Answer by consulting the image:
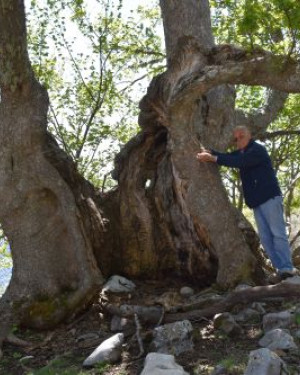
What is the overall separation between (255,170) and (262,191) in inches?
11.1

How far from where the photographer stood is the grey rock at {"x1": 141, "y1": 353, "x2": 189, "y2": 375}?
3809 mm

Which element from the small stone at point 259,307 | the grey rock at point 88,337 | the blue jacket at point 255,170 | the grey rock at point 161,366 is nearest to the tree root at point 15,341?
the grey rock at point 88,337

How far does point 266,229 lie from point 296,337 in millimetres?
2219

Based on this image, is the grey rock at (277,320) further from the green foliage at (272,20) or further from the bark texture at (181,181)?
the green foliage at (272,20)

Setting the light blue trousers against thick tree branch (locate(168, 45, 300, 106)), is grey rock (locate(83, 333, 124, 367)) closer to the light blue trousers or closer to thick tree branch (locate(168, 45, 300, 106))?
the light blue trousers

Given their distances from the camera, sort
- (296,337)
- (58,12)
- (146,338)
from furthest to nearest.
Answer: (58,12) → (146,338) → (296,337)

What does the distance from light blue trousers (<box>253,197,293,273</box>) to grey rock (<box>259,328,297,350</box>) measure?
5.60ft

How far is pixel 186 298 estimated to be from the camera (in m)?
6.42

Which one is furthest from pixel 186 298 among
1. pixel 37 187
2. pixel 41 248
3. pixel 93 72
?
pixel 93 72

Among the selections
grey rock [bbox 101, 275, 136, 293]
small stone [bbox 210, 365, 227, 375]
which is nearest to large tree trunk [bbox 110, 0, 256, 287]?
grey rock [bbox 101, 275, 136, 293]

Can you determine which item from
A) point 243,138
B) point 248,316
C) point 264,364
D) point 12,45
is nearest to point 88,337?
point 248,316

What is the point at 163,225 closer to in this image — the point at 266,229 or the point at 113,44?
the point at 266,229

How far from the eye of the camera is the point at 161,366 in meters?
3.97

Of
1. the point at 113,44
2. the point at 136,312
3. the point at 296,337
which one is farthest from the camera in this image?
the point at 113,44
